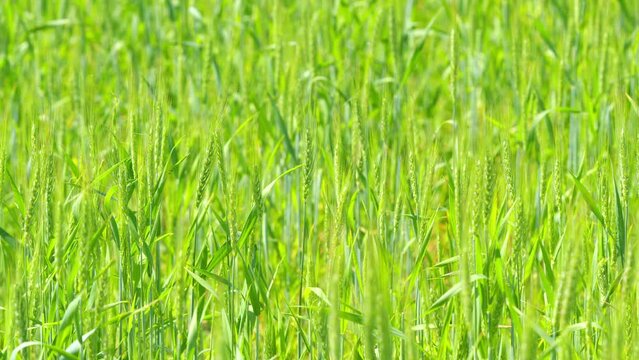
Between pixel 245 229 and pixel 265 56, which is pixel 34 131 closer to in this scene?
pixel 245 229

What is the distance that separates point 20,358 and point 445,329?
0.78 m

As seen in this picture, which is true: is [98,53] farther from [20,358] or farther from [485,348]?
[485,348]

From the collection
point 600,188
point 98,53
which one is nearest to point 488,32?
point 98,53

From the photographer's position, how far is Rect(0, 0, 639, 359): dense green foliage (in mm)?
1656

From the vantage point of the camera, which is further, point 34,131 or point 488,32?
point 488,32

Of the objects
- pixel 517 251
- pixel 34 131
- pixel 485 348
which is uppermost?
pixel 34 131

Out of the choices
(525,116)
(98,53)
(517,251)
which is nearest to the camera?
(517,251)

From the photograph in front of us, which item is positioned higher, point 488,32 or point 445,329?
point 488,32

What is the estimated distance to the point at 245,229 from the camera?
1.87 metres

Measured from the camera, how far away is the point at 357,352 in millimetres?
1881

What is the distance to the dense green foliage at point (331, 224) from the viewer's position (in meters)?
1.66

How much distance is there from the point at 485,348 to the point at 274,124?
1421mm

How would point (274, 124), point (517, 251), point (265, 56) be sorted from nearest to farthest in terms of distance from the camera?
point (517, 251), point (274, 124), point (265, 56)

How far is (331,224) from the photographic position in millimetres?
1633
